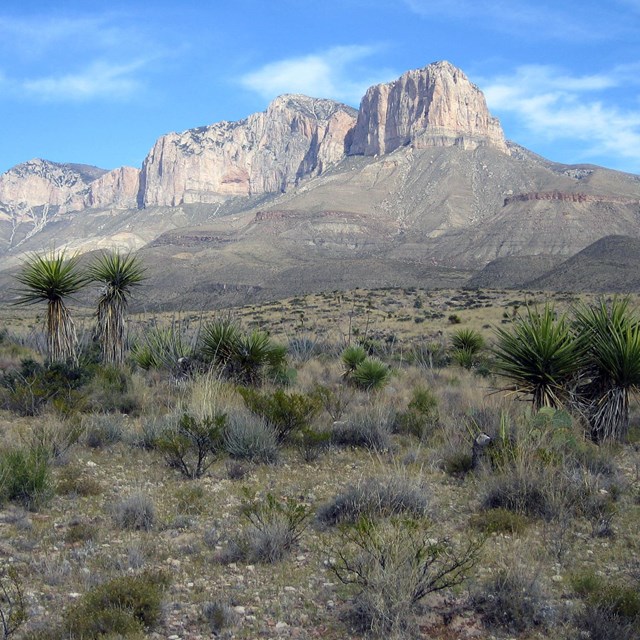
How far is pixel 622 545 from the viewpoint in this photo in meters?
5.62

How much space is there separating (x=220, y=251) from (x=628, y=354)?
120394 mm

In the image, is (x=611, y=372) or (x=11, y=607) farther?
(x=611, y=372)

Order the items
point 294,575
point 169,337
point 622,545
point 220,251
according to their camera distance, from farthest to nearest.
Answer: point 220,251 < point 169,337 < point 622,545 < point 294,575

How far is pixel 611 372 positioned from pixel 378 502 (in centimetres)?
460

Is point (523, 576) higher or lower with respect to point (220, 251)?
lower

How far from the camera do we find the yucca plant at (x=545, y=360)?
9164mm

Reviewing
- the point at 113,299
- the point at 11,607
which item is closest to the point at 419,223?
the point at 113,299

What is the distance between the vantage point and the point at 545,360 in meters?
9.23

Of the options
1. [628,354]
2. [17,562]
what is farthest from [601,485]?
[17,562]

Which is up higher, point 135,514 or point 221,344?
point 221,344

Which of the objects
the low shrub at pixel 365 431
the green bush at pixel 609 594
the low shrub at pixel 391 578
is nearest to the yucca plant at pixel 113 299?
the low shrub at pixel 365 431

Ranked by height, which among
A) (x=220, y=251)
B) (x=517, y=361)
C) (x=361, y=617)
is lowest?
(x=361, y=617)

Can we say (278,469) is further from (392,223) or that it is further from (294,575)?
(392,223)

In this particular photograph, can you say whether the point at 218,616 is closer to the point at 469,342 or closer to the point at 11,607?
the point at 11,607
